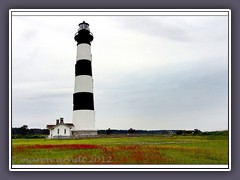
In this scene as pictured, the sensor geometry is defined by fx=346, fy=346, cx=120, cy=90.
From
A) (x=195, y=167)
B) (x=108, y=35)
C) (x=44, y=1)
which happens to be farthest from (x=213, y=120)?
(x=44, y=1)

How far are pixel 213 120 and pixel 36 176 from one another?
3.13 meters

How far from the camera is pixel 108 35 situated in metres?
6.27

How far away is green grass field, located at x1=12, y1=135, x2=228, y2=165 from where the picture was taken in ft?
19.1

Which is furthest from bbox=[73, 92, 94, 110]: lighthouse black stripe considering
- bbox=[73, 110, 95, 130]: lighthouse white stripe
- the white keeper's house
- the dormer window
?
the dormer window

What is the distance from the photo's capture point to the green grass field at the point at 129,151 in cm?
582

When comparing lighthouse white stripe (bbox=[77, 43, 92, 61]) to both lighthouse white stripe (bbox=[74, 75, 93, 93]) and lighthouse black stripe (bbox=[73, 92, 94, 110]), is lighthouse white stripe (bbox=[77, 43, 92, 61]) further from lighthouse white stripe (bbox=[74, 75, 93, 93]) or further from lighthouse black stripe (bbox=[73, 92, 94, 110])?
lighthouse black stripe (bbox=[73, 92, 94, 110])

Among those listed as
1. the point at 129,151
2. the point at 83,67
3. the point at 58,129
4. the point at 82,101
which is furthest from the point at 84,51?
the point at 129,151

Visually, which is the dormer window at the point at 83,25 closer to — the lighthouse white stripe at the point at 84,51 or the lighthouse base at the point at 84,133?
the lighthouse white stripe at the point at 84,51

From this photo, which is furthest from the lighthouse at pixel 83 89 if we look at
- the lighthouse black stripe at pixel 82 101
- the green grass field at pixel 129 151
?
the green grass field at pixel 129 151

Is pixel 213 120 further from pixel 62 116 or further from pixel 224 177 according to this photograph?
pixel 62 116

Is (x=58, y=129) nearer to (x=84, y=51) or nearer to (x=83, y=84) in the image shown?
(x=83, y=84)

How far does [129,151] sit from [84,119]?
49.4 inches

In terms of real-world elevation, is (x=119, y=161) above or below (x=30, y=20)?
below

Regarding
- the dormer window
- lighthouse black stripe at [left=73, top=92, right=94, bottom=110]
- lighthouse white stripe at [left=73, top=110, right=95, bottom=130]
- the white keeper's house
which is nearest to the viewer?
the dormer window
